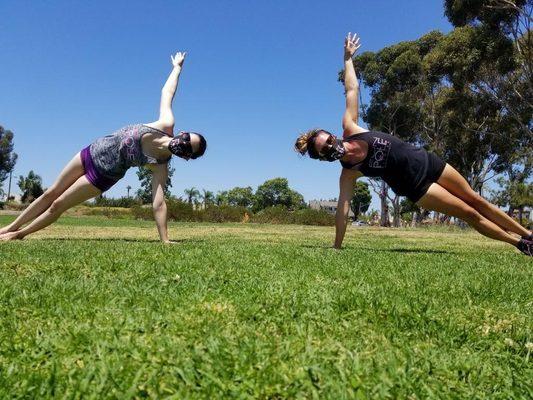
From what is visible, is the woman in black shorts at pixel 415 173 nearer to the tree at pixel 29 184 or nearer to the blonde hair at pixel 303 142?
the blonde hair at pixel 303 142

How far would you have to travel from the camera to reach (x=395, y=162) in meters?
5.38

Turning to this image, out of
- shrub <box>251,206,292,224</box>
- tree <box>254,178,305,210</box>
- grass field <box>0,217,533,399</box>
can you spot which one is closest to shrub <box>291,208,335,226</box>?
shrub <box>251,206,292,224</box>

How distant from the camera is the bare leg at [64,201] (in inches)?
243

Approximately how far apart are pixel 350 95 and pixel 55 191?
4.03 m

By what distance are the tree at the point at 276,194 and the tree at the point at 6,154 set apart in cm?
5262

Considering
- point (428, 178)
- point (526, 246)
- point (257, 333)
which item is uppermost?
point (428, 178)

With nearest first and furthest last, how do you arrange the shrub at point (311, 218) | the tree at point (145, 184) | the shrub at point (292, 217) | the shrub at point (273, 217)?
the shrub at point (273, 217), the shrub at point (292, 217), the shrub at point (311, 218), the tree at point (145, 184)

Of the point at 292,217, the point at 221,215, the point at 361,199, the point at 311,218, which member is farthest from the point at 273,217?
the point at 361,199

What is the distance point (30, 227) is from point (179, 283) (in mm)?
4272

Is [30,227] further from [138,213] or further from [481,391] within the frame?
[138,213]

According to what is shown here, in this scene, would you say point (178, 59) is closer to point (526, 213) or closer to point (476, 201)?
point (476, 201)

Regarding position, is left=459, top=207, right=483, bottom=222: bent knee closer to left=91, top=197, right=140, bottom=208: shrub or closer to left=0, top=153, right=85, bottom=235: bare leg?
left=0, top=153, right=85, bottom=235: bare leg

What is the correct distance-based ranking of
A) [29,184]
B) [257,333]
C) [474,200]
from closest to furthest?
[257,333], [474,200], [29,184]

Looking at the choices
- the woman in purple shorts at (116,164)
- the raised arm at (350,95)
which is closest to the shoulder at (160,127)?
the woman in purple shorts at (116,164)
